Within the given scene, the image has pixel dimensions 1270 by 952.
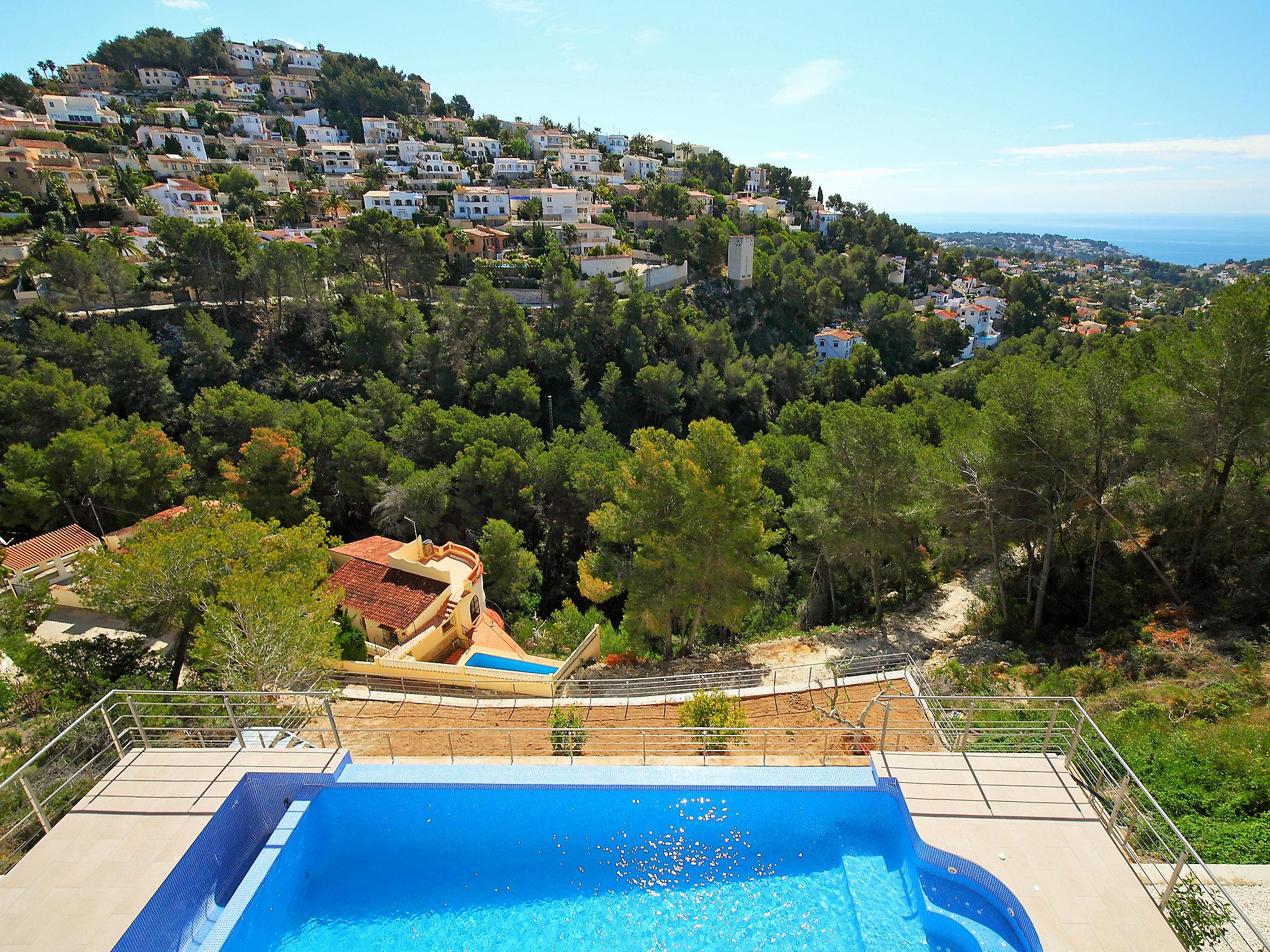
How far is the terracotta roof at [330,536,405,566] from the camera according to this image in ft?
56.5

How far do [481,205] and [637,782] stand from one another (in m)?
57.9

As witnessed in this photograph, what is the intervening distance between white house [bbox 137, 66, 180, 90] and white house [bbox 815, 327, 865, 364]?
96.1 m

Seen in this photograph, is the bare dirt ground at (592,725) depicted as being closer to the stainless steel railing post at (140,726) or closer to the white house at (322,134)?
the stainless steel railing post at (140,726)

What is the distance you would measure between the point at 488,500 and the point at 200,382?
1749 cm

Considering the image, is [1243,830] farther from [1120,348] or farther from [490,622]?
[490,622]

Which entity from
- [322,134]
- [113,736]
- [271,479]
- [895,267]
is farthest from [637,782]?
[322,134]

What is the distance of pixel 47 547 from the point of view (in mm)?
19156

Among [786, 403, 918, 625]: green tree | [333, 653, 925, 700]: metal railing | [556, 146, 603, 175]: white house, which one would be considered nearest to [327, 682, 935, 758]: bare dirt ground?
[333, 653, 925, 700]: metal railing

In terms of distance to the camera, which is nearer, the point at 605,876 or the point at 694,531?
the point at 605,876

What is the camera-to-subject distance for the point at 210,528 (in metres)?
12.4

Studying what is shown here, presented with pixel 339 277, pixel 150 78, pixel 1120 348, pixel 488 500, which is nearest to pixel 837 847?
pixel 1120 348

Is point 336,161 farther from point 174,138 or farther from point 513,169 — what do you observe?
point 513,169

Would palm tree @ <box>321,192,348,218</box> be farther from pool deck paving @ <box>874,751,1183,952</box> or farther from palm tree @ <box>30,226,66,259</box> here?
pool deck paving @ <box>874,751,1183,952</box>

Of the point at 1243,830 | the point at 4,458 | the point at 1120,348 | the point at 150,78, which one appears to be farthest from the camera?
the point at 150,78
